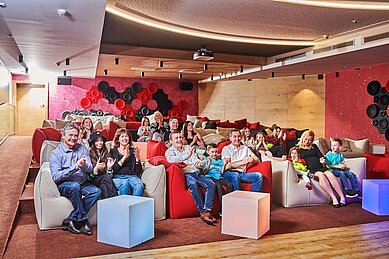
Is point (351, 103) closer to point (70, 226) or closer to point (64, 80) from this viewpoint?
point (70, 226)

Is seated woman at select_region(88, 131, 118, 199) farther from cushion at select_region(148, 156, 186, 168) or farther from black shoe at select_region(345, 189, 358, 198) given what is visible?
black shoe at select_region(345, 189, 358, 198)

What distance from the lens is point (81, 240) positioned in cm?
389

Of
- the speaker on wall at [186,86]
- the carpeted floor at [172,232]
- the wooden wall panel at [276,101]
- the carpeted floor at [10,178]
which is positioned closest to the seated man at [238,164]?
the carpeted floor at [172,232]

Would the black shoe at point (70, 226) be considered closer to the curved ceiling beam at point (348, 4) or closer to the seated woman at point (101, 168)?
the seated woman at point (101, 168)

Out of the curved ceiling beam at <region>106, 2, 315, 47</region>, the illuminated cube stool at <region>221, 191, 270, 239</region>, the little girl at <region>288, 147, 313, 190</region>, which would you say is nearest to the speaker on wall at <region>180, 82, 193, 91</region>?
the curved ceiling beam at <region>106, 2, 315, 47</region>

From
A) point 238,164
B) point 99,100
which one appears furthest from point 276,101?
point 238,164

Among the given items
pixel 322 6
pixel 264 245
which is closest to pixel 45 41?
pixel 322 6

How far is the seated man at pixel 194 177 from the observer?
4.64 m

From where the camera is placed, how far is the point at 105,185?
4434 millimetres

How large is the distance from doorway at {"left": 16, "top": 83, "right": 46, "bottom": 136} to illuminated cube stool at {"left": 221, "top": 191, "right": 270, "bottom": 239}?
40.2 feet

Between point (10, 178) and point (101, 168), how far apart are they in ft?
6.82

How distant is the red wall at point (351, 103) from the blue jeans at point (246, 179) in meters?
5.83

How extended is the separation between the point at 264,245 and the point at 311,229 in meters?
0.82

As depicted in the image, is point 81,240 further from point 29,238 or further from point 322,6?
point 322,6
